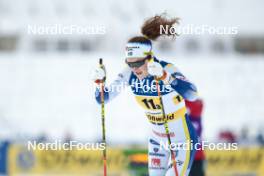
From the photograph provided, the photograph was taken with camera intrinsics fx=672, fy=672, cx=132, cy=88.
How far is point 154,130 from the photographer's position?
5.86 meters

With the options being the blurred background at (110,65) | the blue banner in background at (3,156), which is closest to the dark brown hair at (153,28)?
the blue banner in background at (3,156)

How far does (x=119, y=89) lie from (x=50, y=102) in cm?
2147

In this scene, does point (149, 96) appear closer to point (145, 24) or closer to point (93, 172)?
point (145, 24)

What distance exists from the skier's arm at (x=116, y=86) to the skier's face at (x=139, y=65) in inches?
6.6

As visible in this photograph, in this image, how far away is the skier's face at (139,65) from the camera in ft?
18.5

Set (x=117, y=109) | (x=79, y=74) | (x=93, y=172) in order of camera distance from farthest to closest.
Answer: (x=79, y=74) → (x=117, y=109) → (x=93, y=172)

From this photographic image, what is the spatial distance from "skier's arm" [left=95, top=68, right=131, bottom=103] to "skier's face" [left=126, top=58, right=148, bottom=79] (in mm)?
167

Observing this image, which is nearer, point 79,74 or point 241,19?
point 79,74

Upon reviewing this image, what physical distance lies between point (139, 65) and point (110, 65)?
21.9 meters

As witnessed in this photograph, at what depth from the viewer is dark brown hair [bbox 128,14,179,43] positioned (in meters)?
5.72

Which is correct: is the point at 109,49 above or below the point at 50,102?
above

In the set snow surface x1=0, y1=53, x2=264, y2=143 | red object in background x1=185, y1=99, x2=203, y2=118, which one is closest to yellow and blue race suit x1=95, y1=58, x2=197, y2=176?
red object in background x1=185, y1=99, x2=203, y2=118

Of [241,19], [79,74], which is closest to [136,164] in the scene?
[79,74]

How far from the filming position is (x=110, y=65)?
27484 mm
